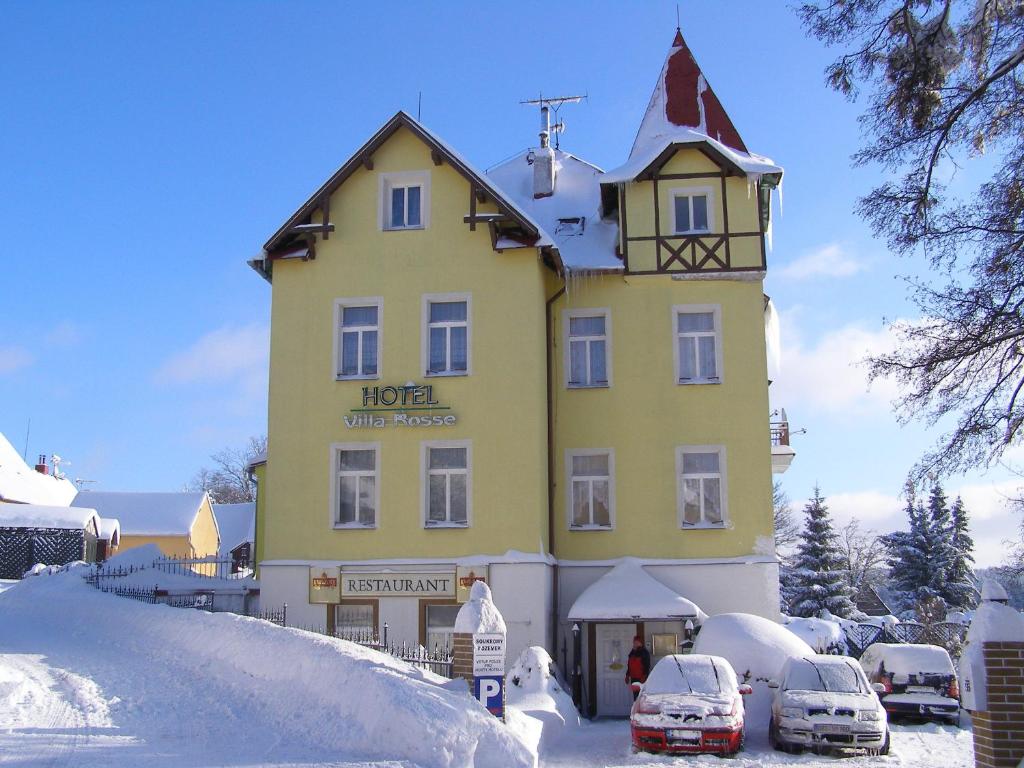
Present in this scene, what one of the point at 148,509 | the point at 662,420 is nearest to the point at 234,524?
the point at 148,509

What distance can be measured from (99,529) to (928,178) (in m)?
44.7

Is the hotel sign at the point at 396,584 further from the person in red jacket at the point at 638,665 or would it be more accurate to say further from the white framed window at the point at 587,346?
the white framed window at the point at 587,346

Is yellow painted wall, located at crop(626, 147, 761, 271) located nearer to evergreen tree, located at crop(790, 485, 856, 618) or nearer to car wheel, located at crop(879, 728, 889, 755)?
car wheel, located at crop(879, 728, 889, 755)

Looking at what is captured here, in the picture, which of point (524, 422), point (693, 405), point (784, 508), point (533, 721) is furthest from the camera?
point (784, 508)

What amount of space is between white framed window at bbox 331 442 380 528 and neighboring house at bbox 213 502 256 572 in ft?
146

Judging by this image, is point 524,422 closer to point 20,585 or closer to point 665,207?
point 665,207

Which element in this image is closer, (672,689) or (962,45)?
(962,45)

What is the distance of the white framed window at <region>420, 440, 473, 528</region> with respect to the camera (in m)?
23.5

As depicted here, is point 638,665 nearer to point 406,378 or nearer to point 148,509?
point 406,378

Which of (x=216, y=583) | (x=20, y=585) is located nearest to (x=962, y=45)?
(x=216, y=583)

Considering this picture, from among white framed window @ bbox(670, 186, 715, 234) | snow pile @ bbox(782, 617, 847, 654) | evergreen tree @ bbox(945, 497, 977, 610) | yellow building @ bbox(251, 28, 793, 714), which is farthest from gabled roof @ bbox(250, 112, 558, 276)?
evergreen tree @ bbox(945, 497, 977, 610)

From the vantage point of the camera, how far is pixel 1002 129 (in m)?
10.8

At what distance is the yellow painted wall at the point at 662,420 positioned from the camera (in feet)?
80.2

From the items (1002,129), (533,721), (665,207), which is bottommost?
(533,721)
